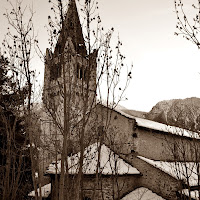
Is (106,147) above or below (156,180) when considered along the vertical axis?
above

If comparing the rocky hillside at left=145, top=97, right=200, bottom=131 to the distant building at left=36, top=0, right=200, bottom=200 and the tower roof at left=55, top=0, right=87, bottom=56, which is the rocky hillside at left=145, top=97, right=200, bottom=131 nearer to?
the distant building at left=36, top=0, right=200, bottom=200

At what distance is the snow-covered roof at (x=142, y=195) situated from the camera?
12295 millimetres

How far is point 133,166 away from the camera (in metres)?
14.1

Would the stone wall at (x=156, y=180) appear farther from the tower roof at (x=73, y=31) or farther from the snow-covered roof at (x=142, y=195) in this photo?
the tower roof at (x=73, y=31)

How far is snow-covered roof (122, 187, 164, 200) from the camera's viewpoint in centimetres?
1229

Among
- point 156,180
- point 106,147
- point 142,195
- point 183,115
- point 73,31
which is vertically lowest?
point 142,195

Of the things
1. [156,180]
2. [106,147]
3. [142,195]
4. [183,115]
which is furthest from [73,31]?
[183,115]

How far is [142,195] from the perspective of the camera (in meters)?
12.1

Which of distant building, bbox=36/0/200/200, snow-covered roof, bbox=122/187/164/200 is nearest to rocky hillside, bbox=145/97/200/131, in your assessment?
distant building, bbox=36/0/200/200

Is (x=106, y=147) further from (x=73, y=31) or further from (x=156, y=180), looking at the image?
(x=73, y=31)

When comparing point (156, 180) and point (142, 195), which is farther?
point (156, 180)

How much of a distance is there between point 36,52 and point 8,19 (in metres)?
1.06

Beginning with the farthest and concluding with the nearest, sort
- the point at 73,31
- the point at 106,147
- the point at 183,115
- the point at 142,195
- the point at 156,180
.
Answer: the point at 183,115, the point at 106,147, the point at 156,180, the point at 142,195, the point at 73,31

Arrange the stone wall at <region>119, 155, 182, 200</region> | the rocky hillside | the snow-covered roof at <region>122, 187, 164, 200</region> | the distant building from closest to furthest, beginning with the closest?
1. the distant building
2. the rocky hillside
3. the stone wall at <region>119, 155, 182, 200</region>
4. the snow-covered roof at <region>122, 187, 164, 200</region>
